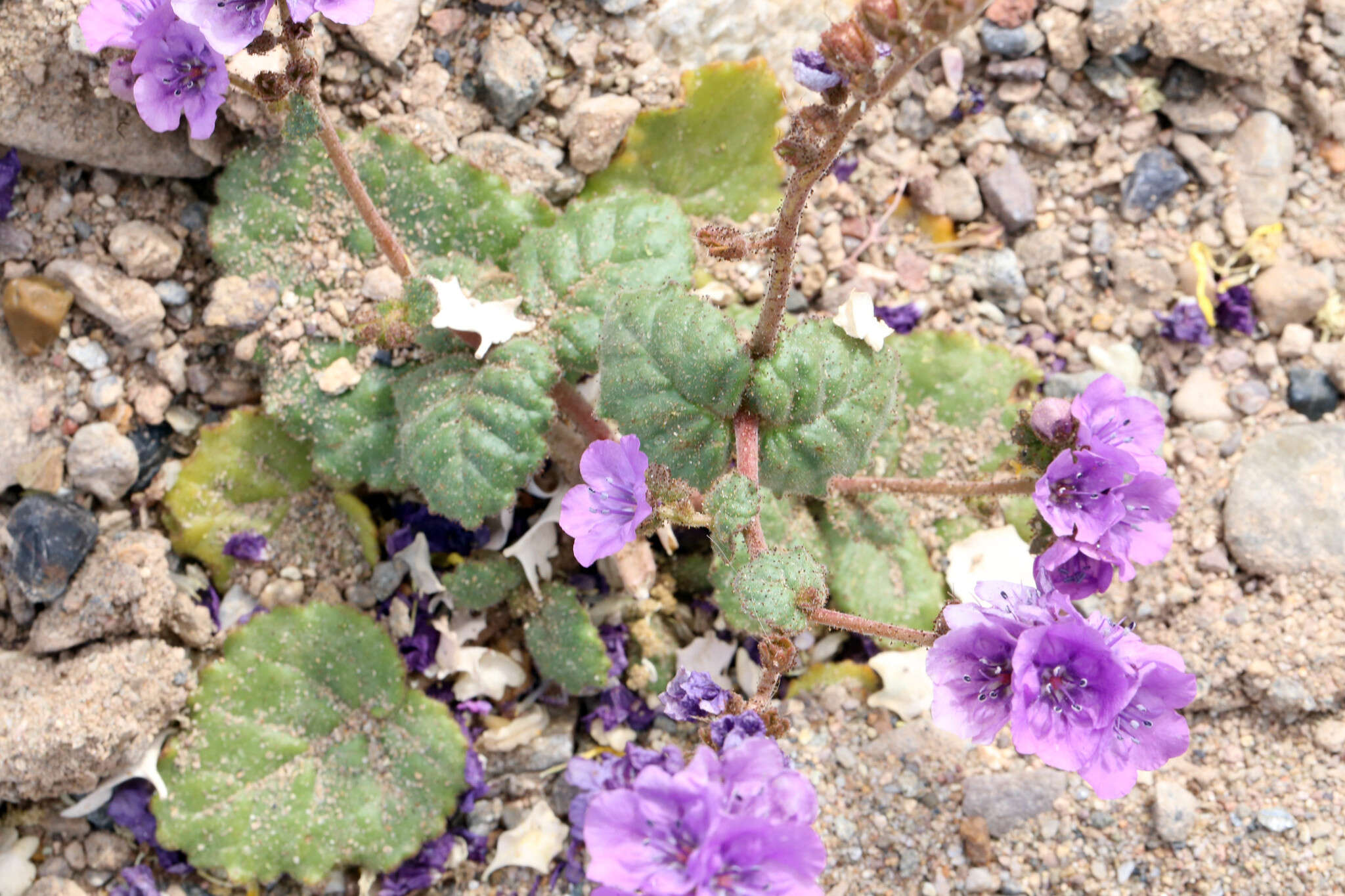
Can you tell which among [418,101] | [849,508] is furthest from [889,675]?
[418,101]

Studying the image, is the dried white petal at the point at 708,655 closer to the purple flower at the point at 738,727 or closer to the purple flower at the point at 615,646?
the purple flower at the point at 615,646

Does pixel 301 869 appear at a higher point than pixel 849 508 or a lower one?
lower

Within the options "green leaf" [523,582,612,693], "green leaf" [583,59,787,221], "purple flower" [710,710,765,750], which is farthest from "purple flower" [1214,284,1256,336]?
"purple flower" [710,710,765,750]

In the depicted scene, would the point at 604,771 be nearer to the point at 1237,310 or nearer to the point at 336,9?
the point at 336,9

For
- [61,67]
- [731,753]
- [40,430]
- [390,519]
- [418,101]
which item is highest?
[61,67]

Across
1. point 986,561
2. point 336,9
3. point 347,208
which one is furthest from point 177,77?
point 986,561

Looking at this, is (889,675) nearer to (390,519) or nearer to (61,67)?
(390,519)

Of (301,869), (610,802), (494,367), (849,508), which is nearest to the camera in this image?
(610,802)
